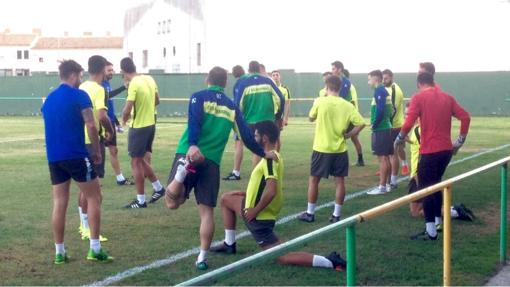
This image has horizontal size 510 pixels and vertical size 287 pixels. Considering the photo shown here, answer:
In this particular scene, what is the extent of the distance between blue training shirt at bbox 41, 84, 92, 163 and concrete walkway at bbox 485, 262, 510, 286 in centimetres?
391

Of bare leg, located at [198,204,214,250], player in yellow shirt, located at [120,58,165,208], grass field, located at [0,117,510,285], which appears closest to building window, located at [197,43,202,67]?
grass field, located at [0,117,510,285]

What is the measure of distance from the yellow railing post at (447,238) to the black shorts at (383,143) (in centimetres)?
623

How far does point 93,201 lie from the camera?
25.4 ft

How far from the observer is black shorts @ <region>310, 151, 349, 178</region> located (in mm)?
9727

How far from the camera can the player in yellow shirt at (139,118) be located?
10969 mm

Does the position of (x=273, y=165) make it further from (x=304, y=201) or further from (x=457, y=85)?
(x=457, y=85)

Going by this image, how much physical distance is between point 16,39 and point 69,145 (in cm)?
11575

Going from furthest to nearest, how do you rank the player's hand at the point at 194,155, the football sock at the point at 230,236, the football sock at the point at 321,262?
the football sock at the point at 230,236, the player's hand at the point at 194,155, the football sock at the point at 321,262

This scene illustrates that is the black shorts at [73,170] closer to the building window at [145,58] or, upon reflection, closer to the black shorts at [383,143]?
the black shorts at [383,143]

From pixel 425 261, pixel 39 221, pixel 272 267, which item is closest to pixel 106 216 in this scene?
pixel 39 221

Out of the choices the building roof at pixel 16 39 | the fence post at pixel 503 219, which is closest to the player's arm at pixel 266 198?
the fence post at pixel 503 219

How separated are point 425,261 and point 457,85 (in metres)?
37.3

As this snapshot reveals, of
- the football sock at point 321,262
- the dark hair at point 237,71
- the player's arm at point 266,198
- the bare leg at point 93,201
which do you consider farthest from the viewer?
the dark hair at point 237,71

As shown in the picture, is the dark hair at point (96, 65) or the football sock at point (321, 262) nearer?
the football sock at point (321, 262)
